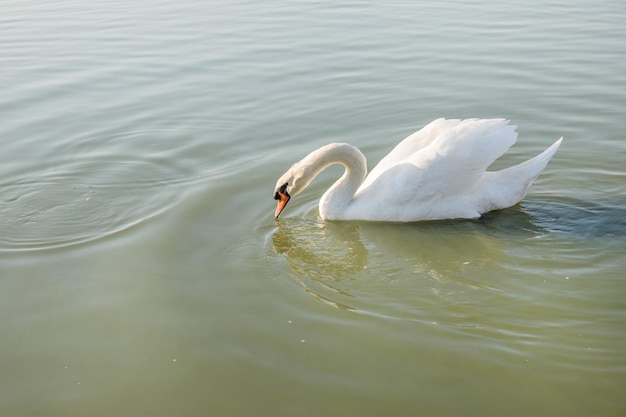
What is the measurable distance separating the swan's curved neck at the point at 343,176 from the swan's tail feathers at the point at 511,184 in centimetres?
131

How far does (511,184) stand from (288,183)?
92.9 inches

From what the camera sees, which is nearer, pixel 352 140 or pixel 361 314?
pixel 361 314

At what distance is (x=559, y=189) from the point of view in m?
8.77

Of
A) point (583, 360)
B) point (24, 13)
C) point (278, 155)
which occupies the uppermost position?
point (24, 13)

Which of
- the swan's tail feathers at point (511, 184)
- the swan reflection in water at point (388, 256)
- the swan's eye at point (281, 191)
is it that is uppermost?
the swan's eye at point (281, 191)

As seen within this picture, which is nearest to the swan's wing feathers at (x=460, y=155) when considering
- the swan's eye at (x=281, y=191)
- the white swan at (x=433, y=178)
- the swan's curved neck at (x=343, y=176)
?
the white swan at (x=433, y=178)

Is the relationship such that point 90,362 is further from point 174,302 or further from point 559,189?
point 559,189

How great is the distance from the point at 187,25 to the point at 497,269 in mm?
11840

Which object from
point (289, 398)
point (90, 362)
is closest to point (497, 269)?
point (289, 398)

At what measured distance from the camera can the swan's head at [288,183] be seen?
8.43 metres

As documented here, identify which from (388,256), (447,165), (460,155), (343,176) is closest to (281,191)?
(343,176)

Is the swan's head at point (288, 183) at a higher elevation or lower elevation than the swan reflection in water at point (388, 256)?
higher

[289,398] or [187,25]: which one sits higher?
[187,25]

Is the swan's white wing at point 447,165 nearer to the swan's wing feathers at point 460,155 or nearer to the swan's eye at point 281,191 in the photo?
the swan's wing feathers at point 460,155
